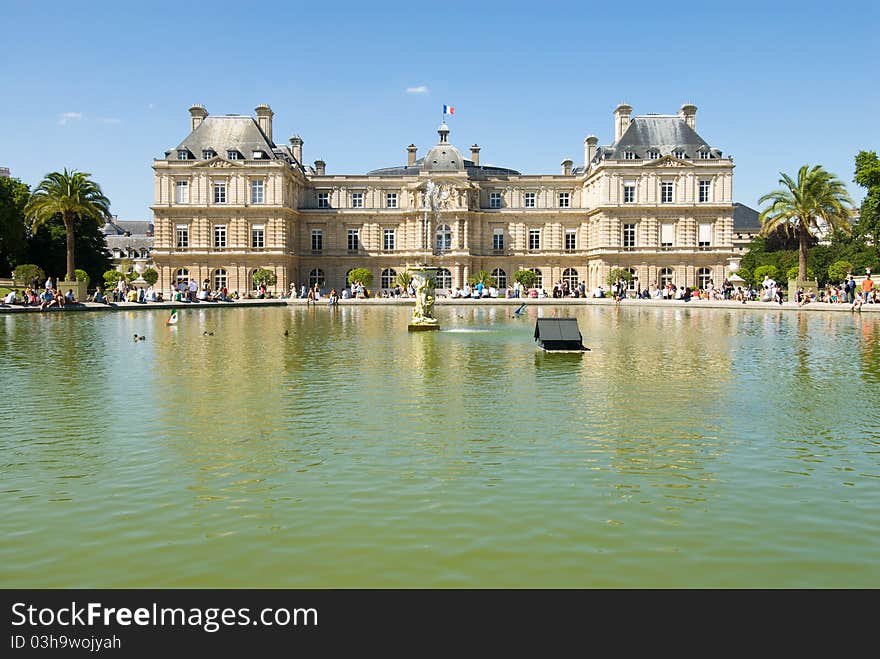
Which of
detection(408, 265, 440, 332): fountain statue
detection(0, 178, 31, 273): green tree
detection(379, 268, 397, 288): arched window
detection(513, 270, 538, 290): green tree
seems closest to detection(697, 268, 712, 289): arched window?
detection(513, 270, 538, 290): green tree

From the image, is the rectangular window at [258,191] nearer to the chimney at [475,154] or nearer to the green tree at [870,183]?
the chimney at [475,154]

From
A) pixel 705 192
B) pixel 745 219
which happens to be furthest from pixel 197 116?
pixel 745 219

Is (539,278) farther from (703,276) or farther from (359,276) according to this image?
(359,276)

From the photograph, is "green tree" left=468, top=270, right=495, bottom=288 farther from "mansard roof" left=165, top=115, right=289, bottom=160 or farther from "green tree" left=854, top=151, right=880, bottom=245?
"green tree" left=854, top=151, right=880, bottom=245

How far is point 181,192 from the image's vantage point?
71312 mm

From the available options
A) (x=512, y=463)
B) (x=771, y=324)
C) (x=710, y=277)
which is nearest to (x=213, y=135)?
(x=710, y=277)

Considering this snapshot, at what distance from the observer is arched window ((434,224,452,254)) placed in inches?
3012

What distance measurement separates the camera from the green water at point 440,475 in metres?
6.33

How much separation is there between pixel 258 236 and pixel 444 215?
17.0m

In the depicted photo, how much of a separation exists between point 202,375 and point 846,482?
478 inches

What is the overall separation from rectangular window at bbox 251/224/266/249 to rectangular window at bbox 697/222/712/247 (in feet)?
127

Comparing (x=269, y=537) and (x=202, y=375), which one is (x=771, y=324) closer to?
(x=202, y=375)
